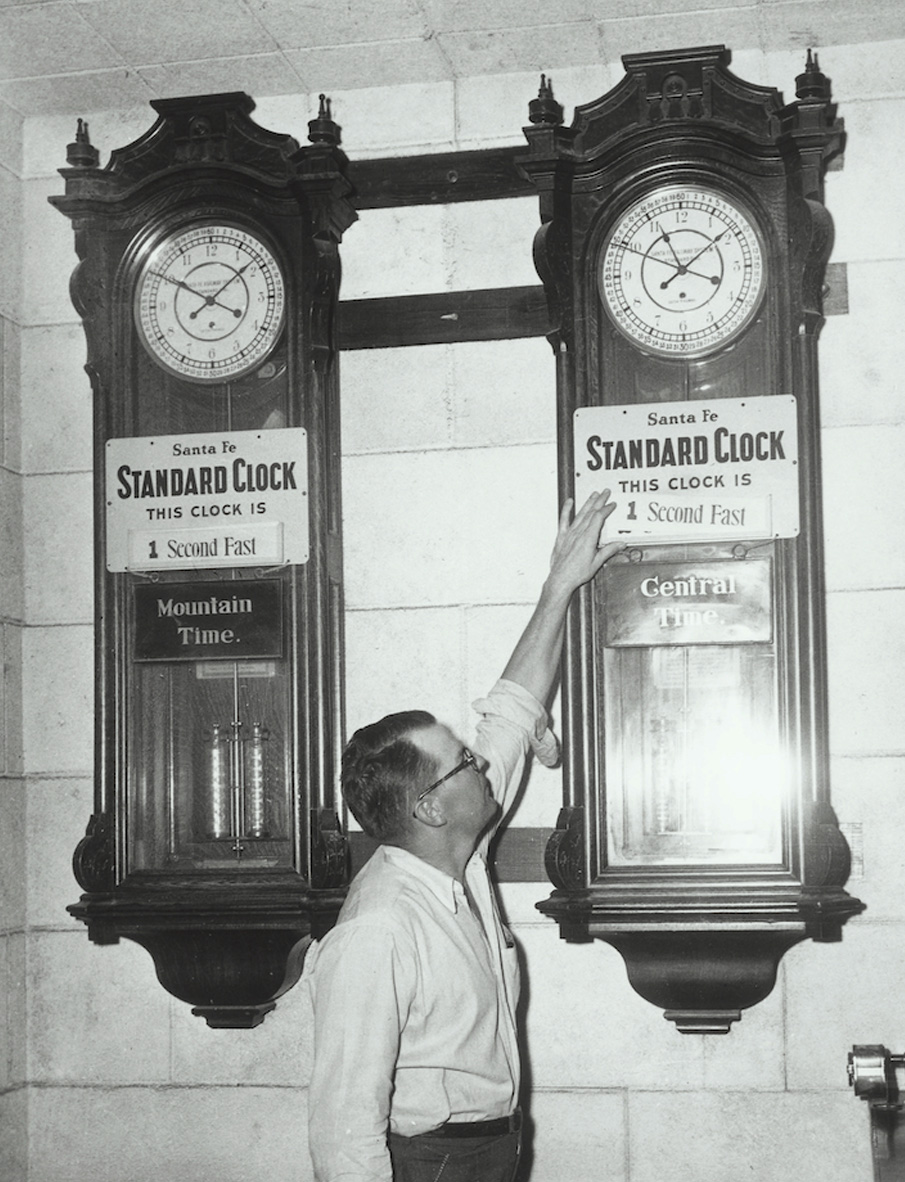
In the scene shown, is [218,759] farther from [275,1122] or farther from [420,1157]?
[420,1157]

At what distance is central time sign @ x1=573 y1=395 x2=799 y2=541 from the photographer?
3.13 meters

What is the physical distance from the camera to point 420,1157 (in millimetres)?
2449

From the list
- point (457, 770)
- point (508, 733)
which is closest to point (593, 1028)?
point (508, 733)

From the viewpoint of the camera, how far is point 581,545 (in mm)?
3180

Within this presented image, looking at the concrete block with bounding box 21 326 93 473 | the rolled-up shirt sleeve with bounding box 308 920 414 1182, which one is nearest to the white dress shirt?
the rolled-up shirt sleeve with bounding box 308 920 414 1182

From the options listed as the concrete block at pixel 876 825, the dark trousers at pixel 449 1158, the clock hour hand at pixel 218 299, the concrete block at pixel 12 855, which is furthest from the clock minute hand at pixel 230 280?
the dark trousers at pixel 449 1158

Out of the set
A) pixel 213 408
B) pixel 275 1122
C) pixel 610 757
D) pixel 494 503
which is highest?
pixel 213 408

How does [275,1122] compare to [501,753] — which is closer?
[501,753]

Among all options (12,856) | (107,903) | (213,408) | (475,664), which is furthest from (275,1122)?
(213,408)

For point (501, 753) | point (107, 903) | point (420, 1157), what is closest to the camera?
point (420, 1157)

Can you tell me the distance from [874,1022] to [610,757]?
804 mm

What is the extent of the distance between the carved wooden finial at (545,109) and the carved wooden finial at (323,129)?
45 centimetres

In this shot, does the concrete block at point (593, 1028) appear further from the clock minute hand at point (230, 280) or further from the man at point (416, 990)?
the clock minute hand at point (230, 280)

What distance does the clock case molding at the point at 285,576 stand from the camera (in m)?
3.24
